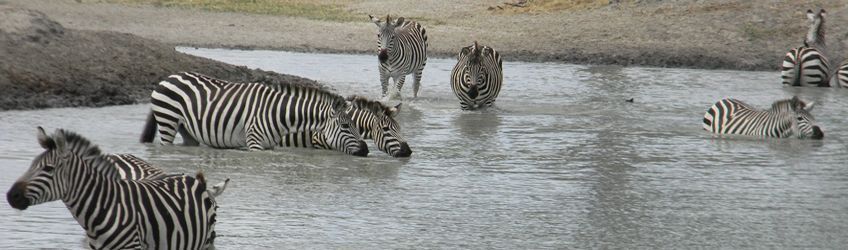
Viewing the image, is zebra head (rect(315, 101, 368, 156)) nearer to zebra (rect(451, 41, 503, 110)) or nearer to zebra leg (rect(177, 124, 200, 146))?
zebra leg (rect(177, 124, 200, 146))

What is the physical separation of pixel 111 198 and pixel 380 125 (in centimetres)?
673

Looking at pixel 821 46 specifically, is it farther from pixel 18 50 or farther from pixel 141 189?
pixel 141 189

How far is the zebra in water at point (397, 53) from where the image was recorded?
20.7 m

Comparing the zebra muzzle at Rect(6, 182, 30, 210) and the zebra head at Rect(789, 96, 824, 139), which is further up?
the zebra muzzle at Rect(6, 182, 30, 210)

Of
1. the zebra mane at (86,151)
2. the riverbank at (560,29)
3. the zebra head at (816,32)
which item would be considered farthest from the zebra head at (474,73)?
the zebra mane at (86,151)

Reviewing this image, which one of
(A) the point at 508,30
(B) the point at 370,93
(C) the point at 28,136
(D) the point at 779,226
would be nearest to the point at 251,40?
(A) the point at 508,30

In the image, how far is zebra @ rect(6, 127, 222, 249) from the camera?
21.9 feet

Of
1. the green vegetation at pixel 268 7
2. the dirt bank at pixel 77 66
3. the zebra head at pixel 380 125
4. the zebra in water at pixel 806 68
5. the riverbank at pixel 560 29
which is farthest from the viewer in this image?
the green vegetation at pixel 268 7

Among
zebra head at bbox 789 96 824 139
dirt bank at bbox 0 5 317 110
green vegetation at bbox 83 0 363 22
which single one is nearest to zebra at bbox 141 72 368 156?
dirt bank at bbox 0 5 317 110

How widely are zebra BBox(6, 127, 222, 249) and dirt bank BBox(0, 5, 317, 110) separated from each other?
9619 millimetres

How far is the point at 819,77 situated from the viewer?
81.0ft

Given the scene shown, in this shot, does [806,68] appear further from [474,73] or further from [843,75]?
[474,73]

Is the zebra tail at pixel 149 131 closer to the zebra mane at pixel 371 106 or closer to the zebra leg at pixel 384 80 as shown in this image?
the zebra mane at pixel 371 106

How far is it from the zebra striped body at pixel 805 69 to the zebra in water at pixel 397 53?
681cm
